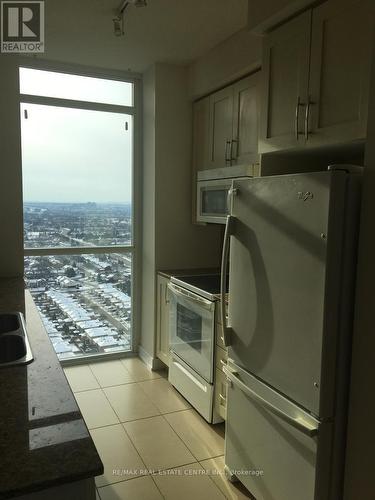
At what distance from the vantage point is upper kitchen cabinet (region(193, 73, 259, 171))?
2.71 meters

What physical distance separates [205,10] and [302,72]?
3.13ft

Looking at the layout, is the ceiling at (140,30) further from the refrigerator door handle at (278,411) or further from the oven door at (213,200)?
the refrigerator door handle at (278,411)

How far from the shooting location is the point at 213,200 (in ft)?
9.95

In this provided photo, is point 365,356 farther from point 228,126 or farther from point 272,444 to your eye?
point 228,126

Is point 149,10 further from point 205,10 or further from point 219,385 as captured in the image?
point 219,385

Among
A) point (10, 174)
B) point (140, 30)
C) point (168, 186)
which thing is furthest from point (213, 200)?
point (10, 174)

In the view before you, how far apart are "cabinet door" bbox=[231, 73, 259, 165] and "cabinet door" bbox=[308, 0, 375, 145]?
87 cm

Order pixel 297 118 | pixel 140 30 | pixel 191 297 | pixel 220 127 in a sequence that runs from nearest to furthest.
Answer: pixel 297 118, pixel 140 30, pixel 191 297, pixel 220 127

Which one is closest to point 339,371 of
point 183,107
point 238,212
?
point 238,212

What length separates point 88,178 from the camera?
12.2 feet

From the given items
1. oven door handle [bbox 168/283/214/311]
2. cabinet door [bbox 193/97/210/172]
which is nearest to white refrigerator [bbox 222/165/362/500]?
oven door handle [bbox 168/283/214/311]

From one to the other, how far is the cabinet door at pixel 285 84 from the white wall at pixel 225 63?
48 cm

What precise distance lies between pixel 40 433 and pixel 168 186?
2793mm

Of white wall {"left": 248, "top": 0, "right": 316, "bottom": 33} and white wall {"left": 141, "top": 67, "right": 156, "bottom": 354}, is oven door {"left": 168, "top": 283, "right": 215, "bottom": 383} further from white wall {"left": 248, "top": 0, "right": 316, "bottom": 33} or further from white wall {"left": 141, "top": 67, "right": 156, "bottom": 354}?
white wall {"left": 248, "top": 0, "right": 316, "bottom": 33}
